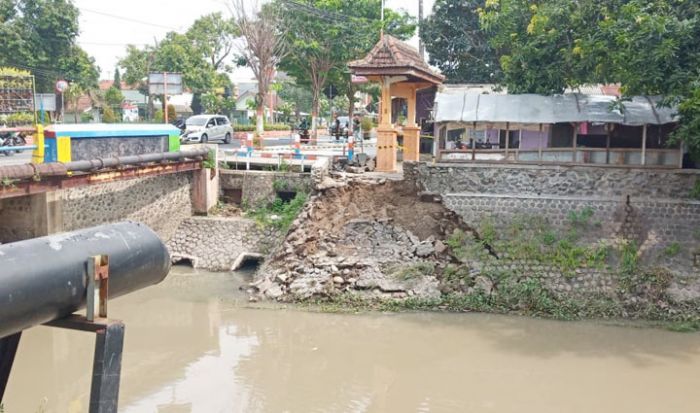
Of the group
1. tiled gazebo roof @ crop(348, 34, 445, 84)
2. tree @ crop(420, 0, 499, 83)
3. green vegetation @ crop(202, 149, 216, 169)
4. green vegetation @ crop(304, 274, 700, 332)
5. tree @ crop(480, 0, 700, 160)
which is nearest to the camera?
tree @ crop(480, 0, 700, 160)

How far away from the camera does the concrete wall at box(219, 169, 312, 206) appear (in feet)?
64.4

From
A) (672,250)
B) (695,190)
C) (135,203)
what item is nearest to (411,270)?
(672,250)

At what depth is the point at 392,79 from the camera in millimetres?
17656

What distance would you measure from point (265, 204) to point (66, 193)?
5854 millimetres

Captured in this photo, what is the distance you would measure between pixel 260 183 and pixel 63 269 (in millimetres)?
15926

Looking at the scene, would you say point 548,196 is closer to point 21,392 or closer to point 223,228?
point 223,228

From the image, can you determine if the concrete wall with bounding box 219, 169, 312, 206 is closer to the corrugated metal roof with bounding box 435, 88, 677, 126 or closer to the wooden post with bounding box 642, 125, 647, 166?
the corrugated metal roof with bounding box 435, 88, 677, 126

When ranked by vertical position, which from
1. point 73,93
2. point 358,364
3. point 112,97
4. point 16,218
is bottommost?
point 358,364

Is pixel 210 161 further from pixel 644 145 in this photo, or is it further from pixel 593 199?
pixel 644 145

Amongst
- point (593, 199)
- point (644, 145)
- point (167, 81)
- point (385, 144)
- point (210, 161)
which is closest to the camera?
point (644, 145)

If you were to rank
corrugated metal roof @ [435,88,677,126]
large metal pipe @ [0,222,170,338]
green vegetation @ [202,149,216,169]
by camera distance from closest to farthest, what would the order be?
large metal pipe @ [0,222,170,338], corrugated metal roof @ [435,88,677,126], green vegetation @ [202,149,216,169]

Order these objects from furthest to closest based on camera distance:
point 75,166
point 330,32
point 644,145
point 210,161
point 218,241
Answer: point 330,32, point 210,161, point 218,241, point 644,145, point 75,166

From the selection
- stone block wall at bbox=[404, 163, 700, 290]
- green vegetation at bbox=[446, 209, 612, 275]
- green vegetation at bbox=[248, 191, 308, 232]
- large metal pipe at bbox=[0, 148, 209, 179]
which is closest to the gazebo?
stone block wall at bbox=[404, 163, 700, 290]

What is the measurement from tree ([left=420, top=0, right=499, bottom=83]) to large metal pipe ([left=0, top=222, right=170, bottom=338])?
85.9 feet
